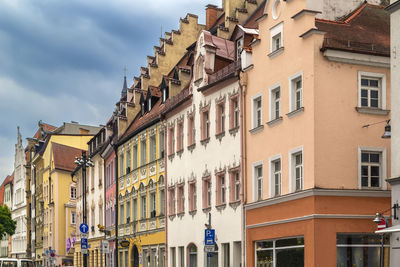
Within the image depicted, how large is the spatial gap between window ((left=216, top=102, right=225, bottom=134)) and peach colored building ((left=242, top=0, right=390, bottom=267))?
5867 mm

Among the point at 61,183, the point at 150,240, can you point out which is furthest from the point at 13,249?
the point at 150,240

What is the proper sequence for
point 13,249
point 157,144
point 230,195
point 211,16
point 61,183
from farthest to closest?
point 13,249 < point 61,183 < point 211,16 < point 157,144 < point 230,195

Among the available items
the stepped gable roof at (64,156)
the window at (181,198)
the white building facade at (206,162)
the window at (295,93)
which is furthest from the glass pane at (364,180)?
the stepped gable roof at (64,156)

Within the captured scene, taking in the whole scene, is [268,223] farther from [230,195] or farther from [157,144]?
[157,144]

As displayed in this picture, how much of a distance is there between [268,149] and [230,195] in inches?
188

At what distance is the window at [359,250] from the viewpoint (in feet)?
95.5

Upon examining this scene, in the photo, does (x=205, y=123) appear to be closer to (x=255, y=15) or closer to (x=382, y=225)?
(x=255, y=15)

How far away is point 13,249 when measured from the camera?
12575cm

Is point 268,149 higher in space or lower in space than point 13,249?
higher

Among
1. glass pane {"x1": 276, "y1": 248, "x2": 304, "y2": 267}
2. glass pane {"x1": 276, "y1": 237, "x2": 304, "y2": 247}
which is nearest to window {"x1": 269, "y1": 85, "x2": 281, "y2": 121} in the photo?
glass pane {"x1": 276, "y1": 237, "x2": 304, "y2": 247}

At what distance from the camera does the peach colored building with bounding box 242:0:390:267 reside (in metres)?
29.0

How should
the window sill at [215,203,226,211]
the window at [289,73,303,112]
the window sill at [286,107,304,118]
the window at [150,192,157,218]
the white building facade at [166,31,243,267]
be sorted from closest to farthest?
the window sill at [286,107,304,118], the window at [289,73,303,112], the white building facade at [166,31,243,267], the window sill at [215,203,226,211], the window at [150,192,157,218]

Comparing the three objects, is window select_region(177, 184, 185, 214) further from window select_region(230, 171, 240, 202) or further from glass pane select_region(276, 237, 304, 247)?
glass pane select_region(276, 237, 304, 247)

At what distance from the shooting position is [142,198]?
171 feet
